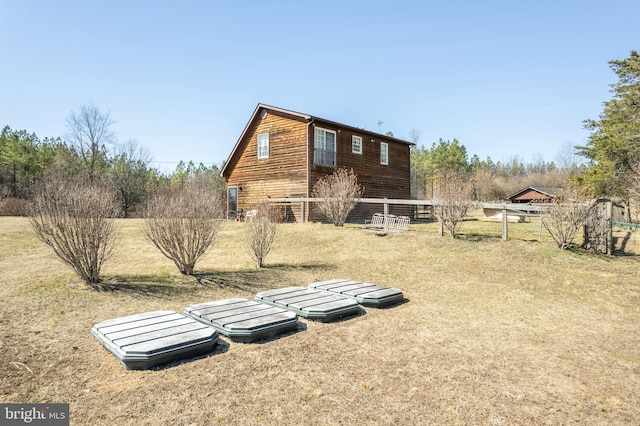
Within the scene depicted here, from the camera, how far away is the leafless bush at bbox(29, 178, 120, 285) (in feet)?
22.6

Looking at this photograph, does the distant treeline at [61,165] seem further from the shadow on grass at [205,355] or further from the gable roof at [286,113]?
the shadow on grass at [205,355]

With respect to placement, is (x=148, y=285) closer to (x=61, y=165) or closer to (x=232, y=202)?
(x=232, y=202)

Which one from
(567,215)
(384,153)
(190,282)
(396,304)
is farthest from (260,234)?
(384,153)

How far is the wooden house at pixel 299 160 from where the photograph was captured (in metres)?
20.0

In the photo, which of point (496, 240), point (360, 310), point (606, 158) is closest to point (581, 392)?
point (360, 310)

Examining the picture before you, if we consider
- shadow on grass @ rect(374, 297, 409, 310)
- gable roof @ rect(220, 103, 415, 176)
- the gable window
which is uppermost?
gable roof @ rect(220, 103, 415, 176)

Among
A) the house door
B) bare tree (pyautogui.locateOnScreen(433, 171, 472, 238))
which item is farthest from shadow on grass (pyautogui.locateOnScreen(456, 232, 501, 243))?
the house door

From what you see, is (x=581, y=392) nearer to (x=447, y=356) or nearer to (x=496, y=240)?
(x=447, y=356)

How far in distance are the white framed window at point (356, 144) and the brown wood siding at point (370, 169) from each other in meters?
0.20

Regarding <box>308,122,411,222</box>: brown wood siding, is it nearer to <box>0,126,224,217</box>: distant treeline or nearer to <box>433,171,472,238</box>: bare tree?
<box>433,171,472,238</box>: bare tree

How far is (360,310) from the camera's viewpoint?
6.36m

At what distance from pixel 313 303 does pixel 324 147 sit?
15.7 m

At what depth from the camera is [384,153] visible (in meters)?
25.0

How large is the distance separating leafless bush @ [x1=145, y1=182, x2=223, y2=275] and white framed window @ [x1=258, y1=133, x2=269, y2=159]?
45.8 feet
